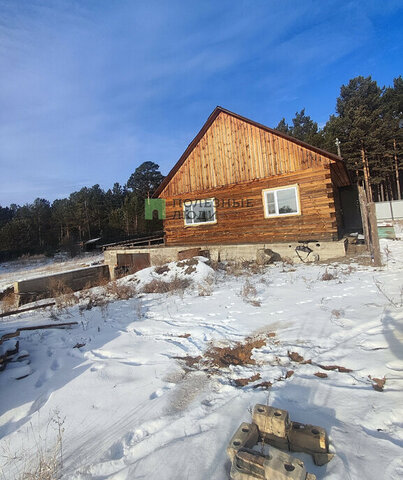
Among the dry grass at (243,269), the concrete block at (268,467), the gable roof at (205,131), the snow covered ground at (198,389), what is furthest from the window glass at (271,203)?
the concrete block at (268,467)

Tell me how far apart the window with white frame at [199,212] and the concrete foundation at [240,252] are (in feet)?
4.74

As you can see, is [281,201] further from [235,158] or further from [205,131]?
[205,131]

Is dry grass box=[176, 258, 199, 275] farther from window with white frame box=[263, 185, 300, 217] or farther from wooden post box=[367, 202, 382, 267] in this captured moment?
wooden post box=[367, 202, 382, 267]

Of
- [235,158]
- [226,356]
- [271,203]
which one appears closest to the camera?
[226,356]

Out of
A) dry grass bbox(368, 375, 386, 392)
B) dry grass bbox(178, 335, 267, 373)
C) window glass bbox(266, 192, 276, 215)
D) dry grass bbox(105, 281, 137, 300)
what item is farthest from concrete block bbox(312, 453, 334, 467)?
window glass bbox(266, 192, 276, 215)

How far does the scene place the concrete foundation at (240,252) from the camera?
35.8 feet

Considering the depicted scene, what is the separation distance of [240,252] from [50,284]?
32.9 feet

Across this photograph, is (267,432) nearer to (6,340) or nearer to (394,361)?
(394,361)

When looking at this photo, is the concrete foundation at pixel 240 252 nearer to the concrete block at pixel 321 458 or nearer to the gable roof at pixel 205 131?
the gable roof at pixel 205 131

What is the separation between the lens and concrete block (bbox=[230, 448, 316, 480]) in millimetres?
1436

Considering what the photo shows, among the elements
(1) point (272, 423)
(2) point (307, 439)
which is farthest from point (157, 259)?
(2) point (307, 439)

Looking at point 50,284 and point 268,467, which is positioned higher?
point 268,467

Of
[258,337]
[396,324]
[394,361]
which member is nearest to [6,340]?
[258,337]

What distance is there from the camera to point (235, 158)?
43.1 feet
